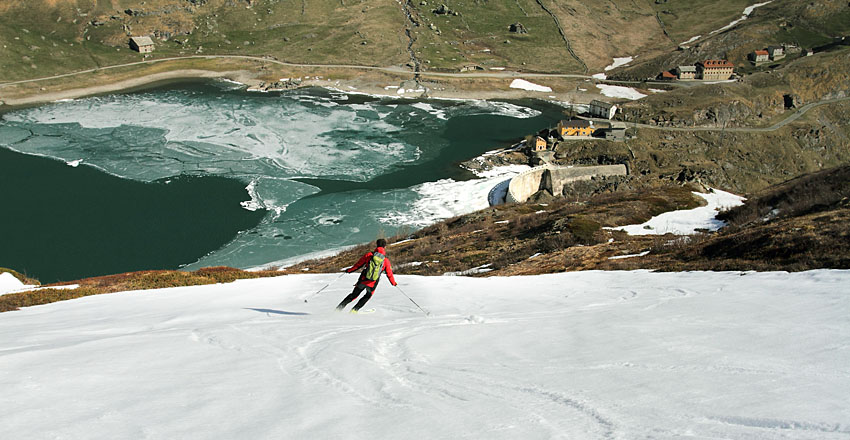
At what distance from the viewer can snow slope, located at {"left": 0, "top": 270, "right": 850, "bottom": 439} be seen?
6438 mm

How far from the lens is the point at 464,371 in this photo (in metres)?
8.94

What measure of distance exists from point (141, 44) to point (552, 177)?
472 ft

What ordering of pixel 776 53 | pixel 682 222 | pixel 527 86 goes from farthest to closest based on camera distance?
pixel 776 53, pixel 527 86, pixel 682 222

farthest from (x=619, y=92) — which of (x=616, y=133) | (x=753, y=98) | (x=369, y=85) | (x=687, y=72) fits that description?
(x=369, y=85)

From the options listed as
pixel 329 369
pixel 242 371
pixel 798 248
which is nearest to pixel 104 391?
pixel 242 371

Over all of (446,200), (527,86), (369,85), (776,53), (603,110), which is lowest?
(446,200)

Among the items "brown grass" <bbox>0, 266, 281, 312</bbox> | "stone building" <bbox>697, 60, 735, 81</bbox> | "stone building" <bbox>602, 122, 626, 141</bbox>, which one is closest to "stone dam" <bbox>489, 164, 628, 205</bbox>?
"stone building" <bbox>602, 122, 626, 141</bbox>

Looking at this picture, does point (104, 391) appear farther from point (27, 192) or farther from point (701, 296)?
point (27, 192)

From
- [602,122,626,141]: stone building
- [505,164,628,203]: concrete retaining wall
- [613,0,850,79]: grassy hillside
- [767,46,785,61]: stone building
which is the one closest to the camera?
[505,164,628,203]: concrete retaining wall

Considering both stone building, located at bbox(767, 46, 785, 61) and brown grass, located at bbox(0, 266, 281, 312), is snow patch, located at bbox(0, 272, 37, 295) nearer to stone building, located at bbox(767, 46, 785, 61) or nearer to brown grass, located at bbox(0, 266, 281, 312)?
brown grass, located at bbox(0, 266, 281, 312)

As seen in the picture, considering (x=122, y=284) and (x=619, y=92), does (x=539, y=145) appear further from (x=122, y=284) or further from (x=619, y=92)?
(x=122, y=284)

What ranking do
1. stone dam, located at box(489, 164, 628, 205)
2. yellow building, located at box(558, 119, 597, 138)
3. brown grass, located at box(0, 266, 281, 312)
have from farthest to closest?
1. yellow building, located at box(558, 119, 597, 138)
2. stone dam, located at box(489, 164, 628, 205)
3. brown grass, located at box(0, 266, 281, 312)

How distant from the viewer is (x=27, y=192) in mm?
77125

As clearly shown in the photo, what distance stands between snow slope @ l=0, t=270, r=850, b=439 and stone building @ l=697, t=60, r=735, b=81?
518ft
